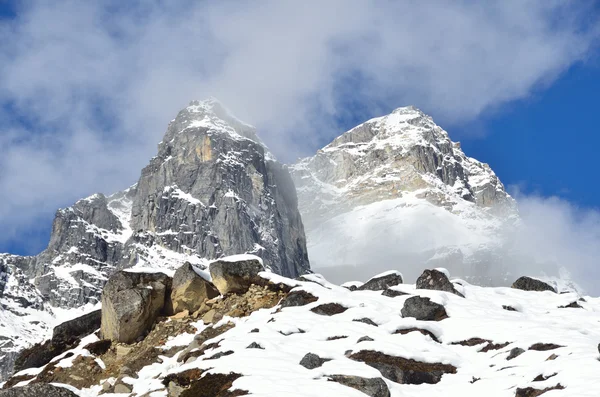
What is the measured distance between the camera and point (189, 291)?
124 ft

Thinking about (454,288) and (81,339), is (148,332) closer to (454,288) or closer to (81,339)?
(81,339)

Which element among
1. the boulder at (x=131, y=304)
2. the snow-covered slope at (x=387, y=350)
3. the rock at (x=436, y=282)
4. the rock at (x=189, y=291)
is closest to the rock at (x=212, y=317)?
the snow-covered slope at (x=387, y=350)

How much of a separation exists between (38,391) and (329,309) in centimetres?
1684

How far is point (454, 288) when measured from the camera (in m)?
38.8

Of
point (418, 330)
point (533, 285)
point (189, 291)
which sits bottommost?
point (418, 330)

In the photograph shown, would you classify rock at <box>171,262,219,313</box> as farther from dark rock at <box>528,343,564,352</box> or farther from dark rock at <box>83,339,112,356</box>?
dark rock at <box>528,343,564,352</box>

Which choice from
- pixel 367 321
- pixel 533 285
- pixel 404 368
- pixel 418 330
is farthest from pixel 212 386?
pixel 533 285

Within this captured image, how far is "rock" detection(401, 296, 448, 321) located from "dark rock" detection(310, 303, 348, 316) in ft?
10.3

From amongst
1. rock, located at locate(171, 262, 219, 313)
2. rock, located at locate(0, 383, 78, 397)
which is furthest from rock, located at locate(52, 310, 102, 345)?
rock, located at locate(0, 383, 78, 397)

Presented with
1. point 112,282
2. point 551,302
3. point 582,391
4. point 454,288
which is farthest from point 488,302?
point 112,282

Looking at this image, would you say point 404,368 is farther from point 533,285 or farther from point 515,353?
point 533,285

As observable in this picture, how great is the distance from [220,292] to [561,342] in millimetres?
19407

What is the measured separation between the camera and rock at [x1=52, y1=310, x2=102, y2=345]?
3869 cm

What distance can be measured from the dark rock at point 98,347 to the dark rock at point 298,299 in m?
9.38
